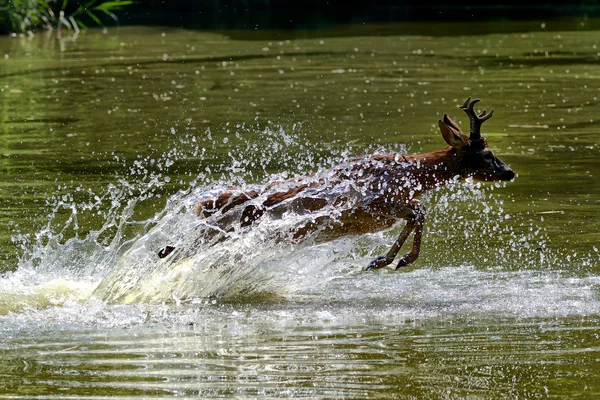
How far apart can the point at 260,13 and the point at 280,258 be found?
1067 inches

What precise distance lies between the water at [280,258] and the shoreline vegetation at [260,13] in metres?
10.6

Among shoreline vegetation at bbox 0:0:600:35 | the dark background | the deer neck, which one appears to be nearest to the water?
the deer neck

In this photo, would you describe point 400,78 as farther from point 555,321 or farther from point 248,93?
point 555,321

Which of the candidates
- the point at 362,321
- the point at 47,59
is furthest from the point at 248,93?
the point at 362,321

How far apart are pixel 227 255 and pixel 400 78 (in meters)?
11.5

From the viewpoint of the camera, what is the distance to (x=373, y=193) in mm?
8016

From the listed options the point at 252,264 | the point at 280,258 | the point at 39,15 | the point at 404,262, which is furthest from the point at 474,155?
the point at 39,15

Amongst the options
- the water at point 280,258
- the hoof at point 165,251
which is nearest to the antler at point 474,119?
the water at point 280,258

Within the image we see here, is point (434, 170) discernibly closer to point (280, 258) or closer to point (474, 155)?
point (474, 155)

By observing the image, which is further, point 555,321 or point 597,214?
point 597,214

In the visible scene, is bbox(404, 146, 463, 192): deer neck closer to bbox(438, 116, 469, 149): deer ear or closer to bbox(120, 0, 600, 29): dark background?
bbox(438, 116, 469, 149): deer ear

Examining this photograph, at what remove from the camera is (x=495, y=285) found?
7777 millimetres

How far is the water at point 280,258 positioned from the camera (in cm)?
598

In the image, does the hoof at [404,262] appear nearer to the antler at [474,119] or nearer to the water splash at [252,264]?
the water splash at [252,264]
